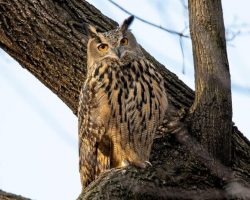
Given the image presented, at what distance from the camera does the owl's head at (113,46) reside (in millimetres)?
4477

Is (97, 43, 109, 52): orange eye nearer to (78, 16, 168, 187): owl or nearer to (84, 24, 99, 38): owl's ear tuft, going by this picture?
(78, 16, 168, 187): owl

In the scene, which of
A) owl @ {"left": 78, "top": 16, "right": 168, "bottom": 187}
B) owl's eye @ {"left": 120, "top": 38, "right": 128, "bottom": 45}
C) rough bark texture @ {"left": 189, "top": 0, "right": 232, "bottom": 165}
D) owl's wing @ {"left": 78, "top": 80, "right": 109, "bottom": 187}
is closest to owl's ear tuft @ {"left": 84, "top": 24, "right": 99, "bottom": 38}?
owl @ {"left": 78, "top": 16, "right": 168, "bottom": 187}

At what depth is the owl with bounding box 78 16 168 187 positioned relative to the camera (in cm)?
432

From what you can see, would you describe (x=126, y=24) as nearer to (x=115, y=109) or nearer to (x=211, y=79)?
(x=115, y=109)

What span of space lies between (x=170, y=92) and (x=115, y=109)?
1.36ft

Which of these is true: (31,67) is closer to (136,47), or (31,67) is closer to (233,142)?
(136,47)

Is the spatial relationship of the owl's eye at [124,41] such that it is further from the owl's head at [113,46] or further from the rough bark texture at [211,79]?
the rough bark texture at [211,79]

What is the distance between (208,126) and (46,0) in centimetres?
126

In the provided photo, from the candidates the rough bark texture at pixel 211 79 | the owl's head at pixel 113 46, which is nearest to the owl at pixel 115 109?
the owl's head at pixel 113 46

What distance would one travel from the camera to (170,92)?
4.52 m

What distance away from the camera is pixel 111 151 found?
174 inches

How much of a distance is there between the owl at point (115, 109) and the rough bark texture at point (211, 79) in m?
0.39

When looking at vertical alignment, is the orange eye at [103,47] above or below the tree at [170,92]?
above

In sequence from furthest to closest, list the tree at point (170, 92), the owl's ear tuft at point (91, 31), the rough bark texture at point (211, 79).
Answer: the owl's ear tuft at point (91, 31) < the rough bark texture at point (211, 79) < the tree at point (170, 92)
